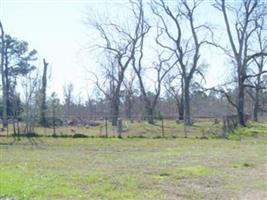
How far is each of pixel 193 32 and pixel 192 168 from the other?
36944 millimetres

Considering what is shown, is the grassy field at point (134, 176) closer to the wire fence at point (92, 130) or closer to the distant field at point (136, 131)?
the wire fence at point (92, 130)

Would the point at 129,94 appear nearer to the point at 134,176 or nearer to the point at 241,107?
the point at 241,107

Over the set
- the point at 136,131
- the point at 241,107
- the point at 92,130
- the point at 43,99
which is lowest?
the point at 136,131

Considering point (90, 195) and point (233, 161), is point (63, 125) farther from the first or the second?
point (90, 195)

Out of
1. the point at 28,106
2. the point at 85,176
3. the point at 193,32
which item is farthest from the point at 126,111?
the point at 85,176

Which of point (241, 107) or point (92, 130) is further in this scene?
point (241, 107)

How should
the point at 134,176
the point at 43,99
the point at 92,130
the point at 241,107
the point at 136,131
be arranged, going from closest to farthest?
the point at 134,176 < the point at 136,131 < the point at 92,130 < the point at 43,99 < the point at 241,107

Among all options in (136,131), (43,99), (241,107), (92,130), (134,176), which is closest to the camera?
(134,176)

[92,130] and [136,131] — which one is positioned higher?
[92,130]

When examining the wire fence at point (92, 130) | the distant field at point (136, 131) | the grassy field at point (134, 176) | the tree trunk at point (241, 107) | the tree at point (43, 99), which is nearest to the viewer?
the grassy field at point (134, 176)

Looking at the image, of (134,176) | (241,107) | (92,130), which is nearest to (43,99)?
(92,130)

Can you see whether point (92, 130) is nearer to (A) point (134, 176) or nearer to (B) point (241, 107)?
(B) point (241, 107)

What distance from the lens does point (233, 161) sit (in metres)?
17.3

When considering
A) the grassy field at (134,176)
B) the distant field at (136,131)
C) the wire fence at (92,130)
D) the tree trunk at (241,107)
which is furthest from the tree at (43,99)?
the grassy field at (134,176)
